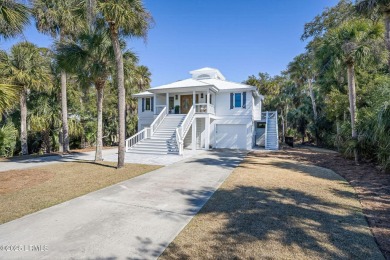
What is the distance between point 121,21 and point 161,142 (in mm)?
8268

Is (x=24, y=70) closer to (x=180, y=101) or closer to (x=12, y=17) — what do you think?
(x=12, y=17)

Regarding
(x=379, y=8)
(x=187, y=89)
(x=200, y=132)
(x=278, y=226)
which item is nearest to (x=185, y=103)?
(x=187, y=89)

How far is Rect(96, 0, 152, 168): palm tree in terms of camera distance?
8141 mm

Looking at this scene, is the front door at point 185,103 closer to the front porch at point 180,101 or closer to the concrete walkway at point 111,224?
the front porch at point 180,101

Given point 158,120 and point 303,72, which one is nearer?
point 158,120

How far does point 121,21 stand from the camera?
829cm

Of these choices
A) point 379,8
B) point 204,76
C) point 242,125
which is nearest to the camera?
point 379,8

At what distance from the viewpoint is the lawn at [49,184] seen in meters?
4.82

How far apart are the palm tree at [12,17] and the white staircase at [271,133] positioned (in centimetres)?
1759

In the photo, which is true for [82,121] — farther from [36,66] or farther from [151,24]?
[151,24]

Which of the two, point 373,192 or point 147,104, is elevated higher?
point 147,104

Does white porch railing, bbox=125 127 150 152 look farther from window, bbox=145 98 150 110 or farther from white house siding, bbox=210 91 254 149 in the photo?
white house siding, bbox=210 91 254 149

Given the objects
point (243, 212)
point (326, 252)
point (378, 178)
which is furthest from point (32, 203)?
point (378, 178)

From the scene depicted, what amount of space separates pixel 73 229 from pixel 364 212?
613 centimetres
